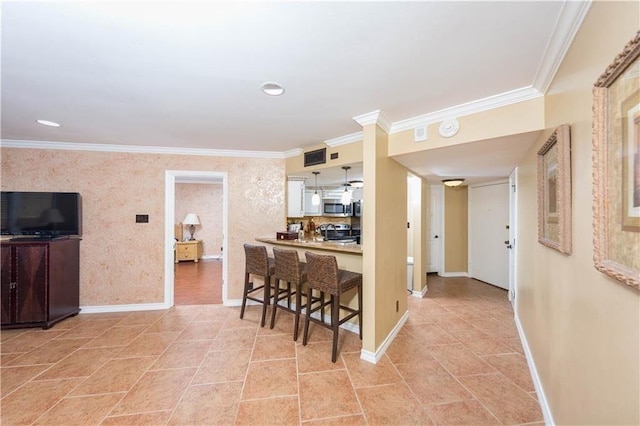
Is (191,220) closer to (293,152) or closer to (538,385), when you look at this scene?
(293,152)

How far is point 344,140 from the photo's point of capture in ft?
A: 10.3

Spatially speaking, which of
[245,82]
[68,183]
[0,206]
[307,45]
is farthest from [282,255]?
[0,206]

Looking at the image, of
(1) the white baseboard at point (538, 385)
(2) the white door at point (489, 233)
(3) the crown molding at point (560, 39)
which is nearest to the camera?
(3) the crown molding at point (560, 39)

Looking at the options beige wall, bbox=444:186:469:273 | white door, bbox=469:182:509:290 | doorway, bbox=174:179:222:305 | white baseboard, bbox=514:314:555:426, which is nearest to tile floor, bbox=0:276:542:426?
white baseboard, bbox=514:314:555:426

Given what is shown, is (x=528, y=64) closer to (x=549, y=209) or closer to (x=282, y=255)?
(x=549, y=209)

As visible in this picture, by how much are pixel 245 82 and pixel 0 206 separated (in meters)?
3.82

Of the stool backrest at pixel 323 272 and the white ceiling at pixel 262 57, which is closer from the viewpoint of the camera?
the white ceiling at pixel 262 57

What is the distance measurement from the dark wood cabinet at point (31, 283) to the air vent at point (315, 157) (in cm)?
330

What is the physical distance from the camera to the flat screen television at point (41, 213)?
319cm

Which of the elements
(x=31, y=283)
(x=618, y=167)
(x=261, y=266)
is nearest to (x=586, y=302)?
(x=618, y=167)

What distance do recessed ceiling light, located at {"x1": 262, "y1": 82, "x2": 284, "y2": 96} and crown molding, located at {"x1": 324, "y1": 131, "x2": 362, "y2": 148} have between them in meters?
1.21

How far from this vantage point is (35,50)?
150 cm

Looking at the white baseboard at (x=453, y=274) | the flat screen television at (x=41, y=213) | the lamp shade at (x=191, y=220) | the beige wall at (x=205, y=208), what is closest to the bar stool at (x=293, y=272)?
the flat screen television at (x=41, y=213)

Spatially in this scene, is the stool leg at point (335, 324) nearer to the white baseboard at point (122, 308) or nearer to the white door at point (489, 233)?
the white baseboard at point (122, 308)
